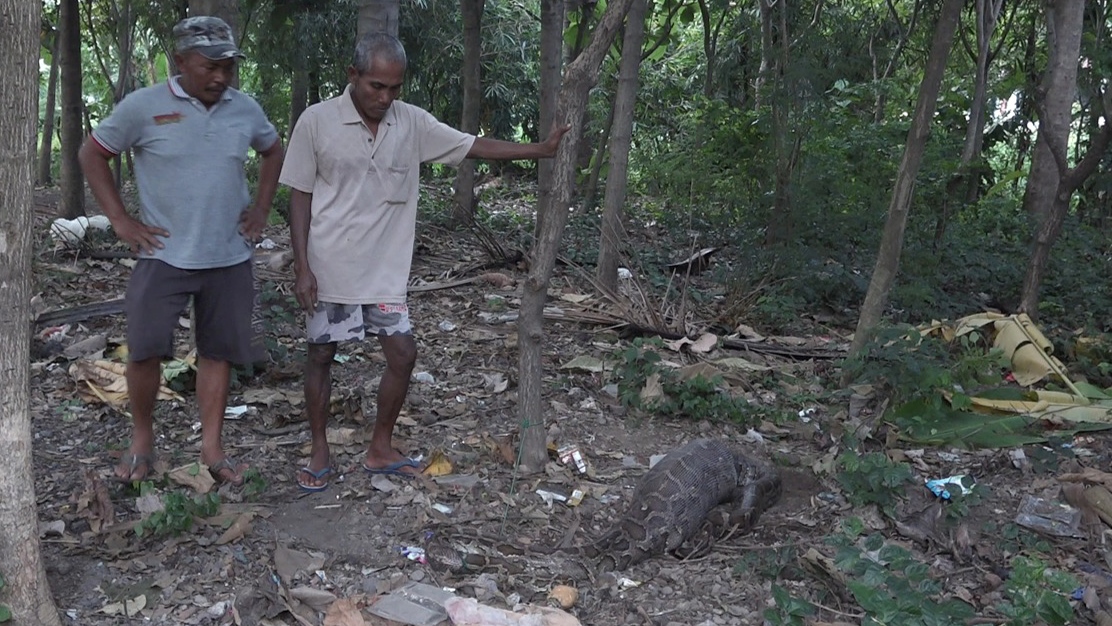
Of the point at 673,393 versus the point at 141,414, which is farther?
the point at 673,393

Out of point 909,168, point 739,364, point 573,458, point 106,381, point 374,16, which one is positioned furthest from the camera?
point 739,364

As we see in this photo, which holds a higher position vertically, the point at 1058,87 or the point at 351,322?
the point at 1058,87

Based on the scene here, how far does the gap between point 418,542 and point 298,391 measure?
1835 millimetres

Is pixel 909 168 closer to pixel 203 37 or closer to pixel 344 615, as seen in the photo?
pixel 203 37

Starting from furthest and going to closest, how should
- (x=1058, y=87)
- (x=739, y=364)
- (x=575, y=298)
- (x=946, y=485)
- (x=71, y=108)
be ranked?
(x=1058, y=87) < (x=71, y=108) < (x=575, y=298) < (x=739, y=364) < (x=946, y=485)

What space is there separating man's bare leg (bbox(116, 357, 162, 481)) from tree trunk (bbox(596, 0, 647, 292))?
3.79 m

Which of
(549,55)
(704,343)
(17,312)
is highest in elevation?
(549,55)

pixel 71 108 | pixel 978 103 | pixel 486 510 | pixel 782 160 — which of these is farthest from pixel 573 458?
pixel 978 103

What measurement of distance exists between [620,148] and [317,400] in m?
3.85

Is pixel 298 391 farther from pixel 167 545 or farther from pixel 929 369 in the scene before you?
pixel 929 369

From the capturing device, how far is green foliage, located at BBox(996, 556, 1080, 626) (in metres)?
3.20

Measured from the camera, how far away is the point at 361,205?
402 cm

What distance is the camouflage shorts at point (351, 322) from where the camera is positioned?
4.10 meters

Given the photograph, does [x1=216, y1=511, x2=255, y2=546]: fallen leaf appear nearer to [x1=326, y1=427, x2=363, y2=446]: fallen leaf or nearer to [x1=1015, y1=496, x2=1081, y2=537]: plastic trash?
[x1=326, y1=427, x2=363, y2=446]: fallen leaf
